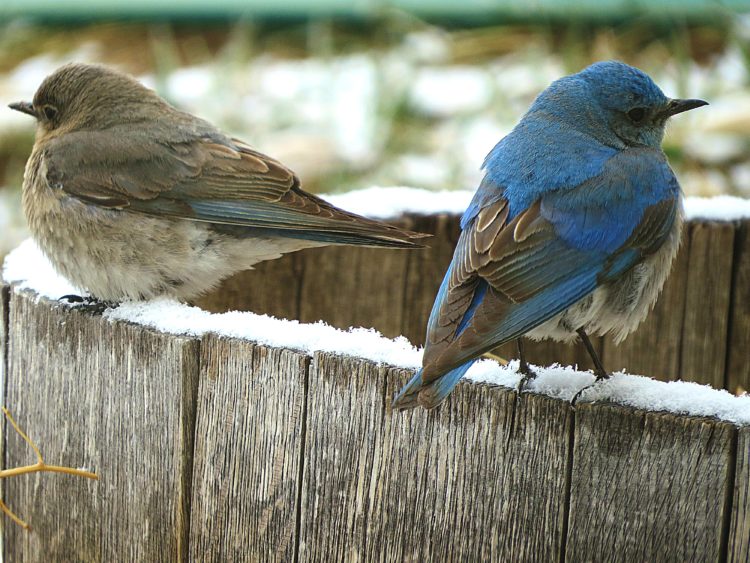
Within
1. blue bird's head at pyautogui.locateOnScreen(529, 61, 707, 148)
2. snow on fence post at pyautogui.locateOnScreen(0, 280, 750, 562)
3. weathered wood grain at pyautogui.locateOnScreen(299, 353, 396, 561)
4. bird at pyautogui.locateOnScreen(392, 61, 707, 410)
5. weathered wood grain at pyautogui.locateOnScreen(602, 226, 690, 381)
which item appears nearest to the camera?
snow on fence post at pyautogui.locateOnScreen(0, 280, 750, 562)

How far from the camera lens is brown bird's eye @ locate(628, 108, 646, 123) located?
361 cm

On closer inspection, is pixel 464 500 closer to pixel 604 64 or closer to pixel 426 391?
pixel 426 391

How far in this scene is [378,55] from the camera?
783 centimetres

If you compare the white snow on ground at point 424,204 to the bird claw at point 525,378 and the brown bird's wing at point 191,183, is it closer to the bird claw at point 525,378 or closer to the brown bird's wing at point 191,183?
the brown bird's wing at point 191,183

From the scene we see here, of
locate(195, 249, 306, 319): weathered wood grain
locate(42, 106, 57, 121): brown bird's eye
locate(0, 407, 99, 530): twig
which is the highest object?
locate(42, 106, 57, 121): brown bird's eye

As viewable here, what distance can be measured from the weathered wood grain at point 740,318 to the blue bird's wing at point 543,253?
1159mm

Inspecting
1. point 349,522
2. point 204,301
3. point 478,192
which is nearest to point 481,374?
point 349,522

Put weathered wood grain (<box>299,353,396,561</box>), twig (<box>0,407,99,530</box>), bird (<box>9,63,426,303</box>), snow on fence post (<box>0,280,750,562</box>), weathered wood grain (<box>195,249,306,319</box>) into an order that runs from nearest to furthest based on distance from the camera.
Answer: snow on fence post (<box>0,280,750,562</box>) < weathered wood grain (<box>299,353,396,561</box>) < twig (<box>0,407,99,530</box>) < bird (<box>9,63,426,303</box>) < weathered wood grain (<box>195,249,306,319</box>)

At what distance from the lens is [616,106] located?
3.59 meters

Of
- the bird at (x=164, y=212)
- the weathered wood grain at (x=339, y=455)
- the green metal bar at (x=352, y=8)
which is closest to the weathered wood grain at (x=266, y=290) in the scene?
the bird at (x=164, y=212)

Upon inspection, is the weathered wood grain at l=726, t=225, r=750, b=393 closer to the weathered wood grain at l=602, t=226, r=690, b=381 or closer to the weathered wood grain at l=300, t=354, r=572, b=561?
the weathered wood grain at l=602, t=226, r=690, b=381

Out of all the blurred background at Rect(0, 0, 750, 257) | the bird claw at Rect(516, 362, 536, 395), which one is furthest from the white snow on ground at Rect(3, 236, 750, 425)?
the blurred background at Rect(0, 0, 750, 257)

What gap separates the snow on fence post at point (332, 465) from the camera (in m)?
2.47

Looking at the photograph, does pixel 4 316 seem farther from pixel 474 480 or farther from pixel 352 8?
pixel 352 8
